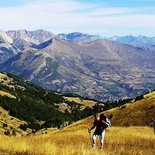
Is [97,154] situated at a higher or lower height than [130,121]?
higher

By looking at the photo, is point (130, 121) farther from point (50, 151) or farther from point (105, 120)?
point (50, 151)

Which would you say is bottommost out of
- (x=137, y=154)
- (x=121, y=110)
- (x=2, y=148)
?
(x=121, y=110)

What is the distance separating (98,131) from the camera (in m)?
23.1

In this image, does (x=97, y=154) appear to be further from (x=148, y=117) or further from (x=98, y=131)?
(x=148, y=117)

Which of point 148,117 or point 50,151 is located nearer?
point 50,151

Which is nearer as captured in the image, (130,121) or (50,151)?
(50,151)

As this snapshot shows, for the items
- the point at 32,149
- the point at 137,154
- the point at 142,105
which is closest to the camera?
the point at 32,149

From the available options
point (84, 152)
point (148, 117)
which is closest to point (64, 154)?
point (84, 152)

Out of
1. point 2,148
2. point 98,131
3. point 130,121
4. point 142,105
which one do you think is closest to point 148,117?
point 130,121

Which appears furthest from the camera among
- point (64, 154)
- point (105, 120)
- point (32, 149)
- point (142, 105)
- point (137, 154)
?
point (142, 105)

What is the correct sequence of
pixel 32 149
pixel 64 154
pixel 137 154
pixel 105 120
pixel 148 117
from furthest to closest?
1. pixel 148 117
2. pixel 105 120
3. pixel 137 154
4. pixel 32 149
5. pixel 64 154

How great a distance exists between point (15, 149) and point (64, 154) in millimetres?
2589

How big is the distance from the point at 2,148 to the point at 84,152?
3821 millimetres

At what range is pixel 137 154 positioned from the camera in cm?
1889
